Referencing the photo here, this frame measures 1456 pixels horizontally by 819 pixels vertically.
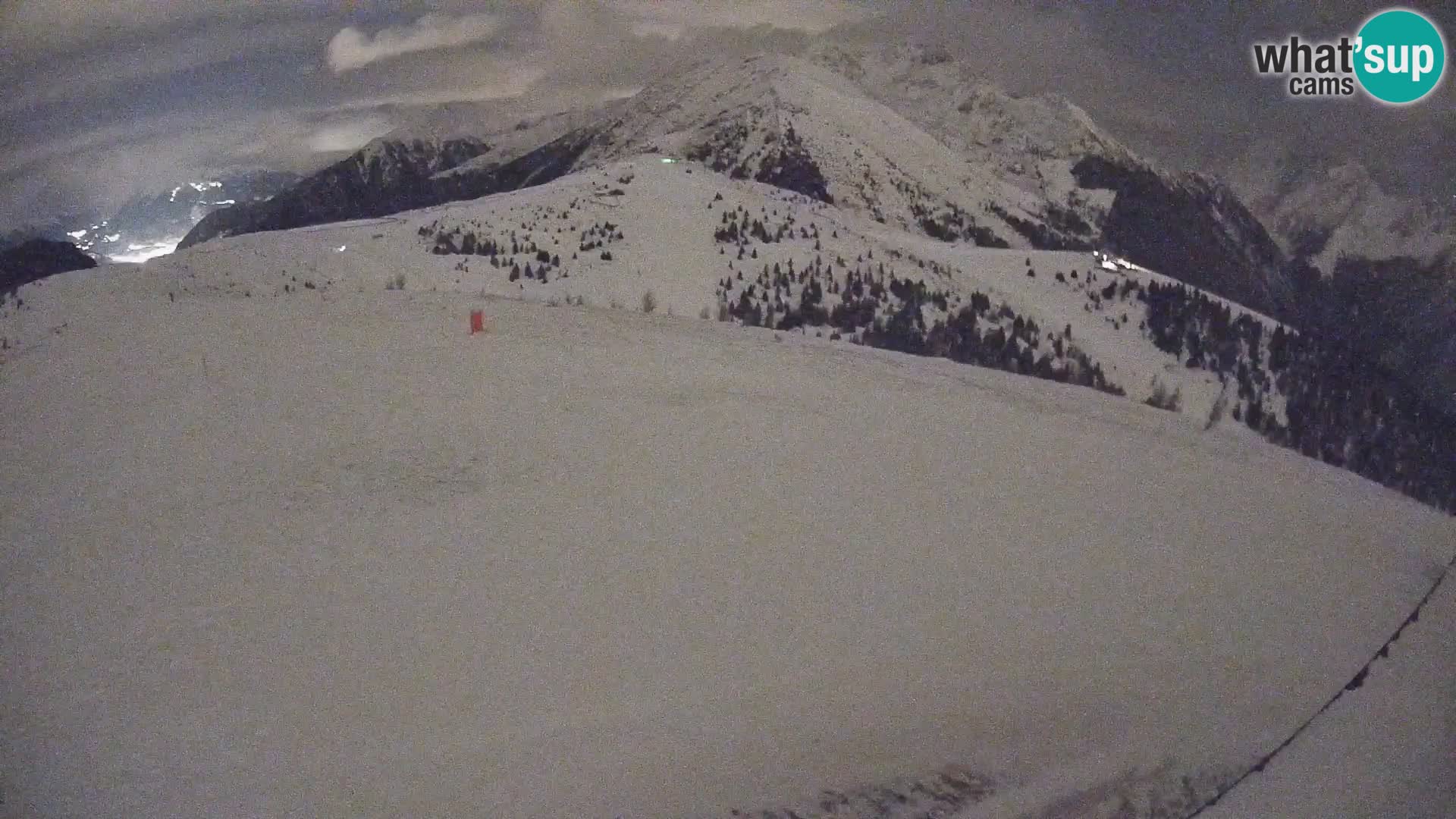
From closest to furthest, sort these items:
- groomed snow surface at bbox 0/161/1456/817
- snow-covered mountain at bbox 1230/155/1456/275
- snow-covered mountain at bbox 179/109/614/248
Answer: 1. groomed snow surface at bbox 0/161/1456/817
2. snow-covered mountain at bbox 1230/155/1456/275
3. snow-covered mountain at bbox 179/109/614/248

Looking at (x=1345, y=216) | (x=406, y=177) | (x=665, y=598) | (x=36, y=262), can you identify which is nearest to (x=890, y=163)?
(x=1345, y=216)

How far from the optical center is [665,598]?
4.58 m

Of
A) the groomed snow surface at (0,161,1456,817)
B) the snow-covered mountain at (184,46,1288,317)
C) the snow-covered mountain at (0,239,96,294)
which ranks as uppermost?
the snow-covered mountain at (184,46,1288,317)

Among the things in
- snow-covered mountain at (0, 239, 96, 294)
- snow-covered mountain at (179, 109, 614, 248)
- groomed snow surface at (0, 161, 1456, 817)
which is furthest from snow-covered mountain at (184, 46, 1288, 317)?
groomed snow surface at (0, 161, 1456, 817)

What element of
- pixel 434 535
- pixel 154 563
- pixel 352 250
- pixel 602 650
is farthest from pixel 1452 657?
pixel 352 250

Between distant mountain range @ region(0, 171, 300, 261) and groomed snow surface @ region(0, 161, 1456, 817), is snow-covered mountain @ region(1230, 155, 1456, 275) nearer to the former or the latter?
groomed snow surface @ region(0, 161, 1456, 817)

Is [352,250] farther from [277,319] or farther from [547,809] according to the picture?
[547,809]

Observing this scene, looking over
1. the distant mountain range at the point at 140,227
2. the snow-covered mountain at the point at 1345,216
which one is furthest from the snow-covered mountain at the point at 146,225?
the snow-covered mountain at the point at 1345,216

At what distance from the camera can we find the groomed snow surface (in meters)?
3.65

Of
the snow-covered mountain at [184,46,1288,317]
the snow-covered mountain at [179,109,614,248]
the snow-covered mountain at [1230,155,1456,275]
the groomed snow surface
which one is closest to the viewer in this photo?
the groomed snow surface

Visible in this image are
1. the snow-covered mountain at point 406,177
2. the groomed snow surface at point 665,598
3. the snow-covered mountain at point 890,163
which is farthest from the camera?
the snow-covered mountain at point 406,177

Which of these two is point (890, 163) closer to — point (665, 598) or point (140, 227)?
point (140, 227)

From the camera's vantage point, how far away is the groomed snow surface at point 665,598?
365 centimetres

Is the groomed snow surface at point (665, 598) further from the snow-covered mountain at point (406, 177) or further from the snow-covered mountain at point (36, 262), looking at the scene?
the snow-covered mountain at point (406, 177)
